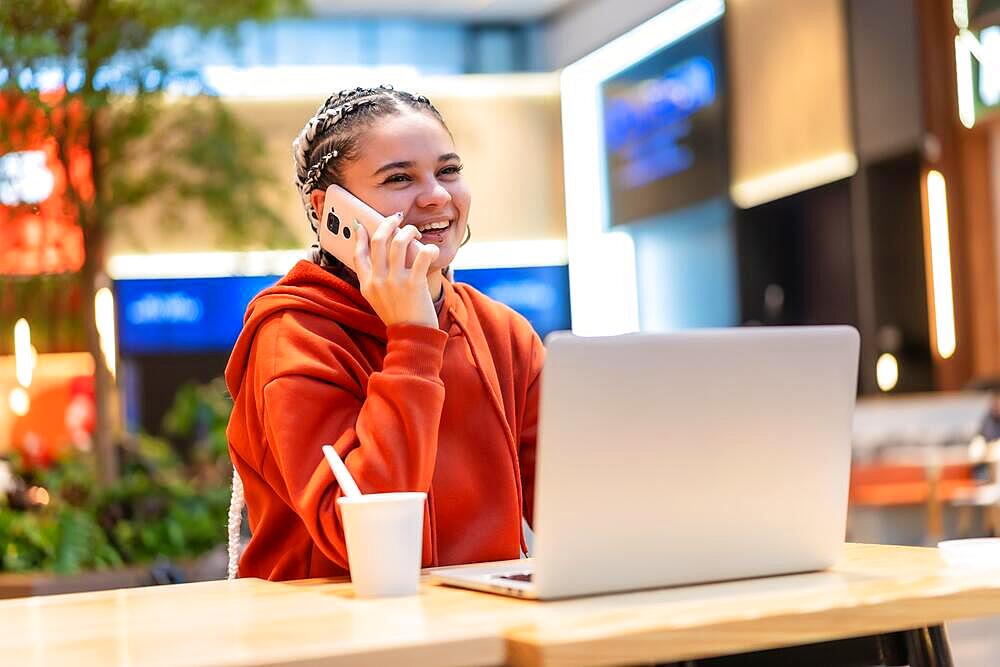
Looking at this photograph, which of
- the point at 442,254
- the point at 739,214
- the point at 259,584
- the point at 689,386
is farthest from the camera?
the point at 739,214

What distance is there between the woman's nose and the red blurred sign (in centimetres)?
365

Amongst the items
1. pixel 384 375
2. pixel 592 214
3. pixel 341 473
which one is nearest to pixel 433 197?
pixel 384 375

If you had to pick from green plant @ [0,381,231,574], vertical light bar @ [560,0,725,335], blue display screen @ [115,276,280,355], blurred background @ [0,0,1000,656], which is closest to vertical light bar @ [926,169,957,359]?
blurred background @ [0,0,1000,656]

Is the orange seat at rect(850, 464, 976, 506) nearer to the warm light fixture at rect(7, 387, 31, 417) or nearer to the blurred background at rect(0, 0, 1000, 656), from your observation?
the blurred background at rect(0, 0, 1000, 656)

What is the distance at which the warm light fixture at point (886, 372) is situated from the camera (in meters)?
8.40

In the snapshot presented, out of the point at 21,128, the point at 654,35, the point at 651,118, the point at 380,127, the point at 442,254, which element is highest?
the point at 654,35

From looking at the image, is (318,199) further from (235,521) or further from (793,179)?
(793,179)

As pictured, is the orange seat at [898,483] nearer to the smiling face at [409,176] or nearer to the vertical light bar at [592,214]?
the vertical light bar at [592,214]

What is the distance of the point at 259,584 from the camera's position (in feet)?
4.86

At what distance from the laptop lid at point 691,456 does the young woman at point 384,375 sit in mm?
360

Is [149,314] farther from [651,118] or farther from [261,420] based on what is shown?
[261,420]

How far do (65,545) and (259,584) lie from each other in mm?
3003

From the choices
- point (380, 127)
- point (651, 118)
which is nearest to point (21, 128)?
point (380, 127)

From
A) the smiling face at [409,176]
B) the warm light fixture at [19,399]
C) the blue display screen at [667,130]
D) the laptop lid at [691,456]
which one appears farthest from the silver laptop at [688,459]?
the warm light fixture at [19,399]
